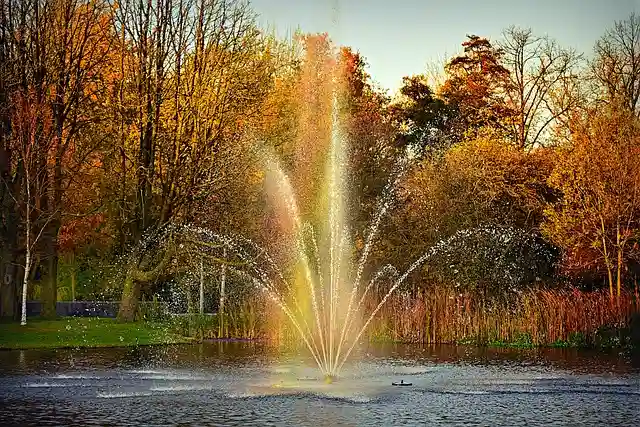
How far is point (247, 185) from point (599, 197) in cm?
1612

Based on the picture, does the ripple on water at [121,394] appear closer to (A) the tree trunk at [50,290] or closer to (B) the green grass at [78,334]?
(B) the green grass at [78,334]

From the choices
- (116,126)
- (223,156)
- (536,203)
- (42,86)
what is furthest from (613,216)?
(42,86)

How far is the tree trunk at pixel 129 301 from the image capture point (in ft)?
123

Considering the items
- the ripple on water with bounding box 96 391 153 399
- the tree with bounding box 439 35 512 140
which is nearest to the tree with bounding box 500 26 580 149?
the tree with bounding box 439 35 512 140

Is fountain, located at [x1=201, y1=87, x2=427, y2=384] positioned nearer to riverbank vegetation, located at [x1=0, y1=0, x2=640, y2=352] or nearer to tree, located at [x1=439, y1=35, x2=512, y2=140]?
riverbank vegetation, located at [x1=0, y1=0, x2=640, y2=352]

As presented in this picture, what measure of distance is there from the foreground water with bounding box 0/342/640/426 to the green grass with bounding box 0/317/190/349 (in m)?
1.52

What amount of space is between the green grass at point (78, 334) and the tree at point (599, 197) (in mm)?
16765

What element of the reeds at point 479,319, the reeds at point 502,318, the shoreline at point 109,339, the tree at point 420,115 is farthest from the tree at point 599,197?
the tree at point 420,115

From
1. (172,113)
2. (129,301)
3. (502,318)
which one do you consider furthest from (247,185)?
(502,318)

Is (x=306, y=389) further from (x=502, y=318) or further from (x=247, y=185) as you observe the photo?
(x=247, y=185)

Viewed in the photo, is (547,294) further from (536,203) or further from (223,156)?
(223,156)

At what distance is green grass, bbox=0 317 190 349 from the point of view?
98.3 feet

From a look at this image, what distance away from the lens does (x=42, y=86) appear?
35.1m

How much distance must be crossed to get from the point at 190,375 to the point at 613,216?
70.4 feet
